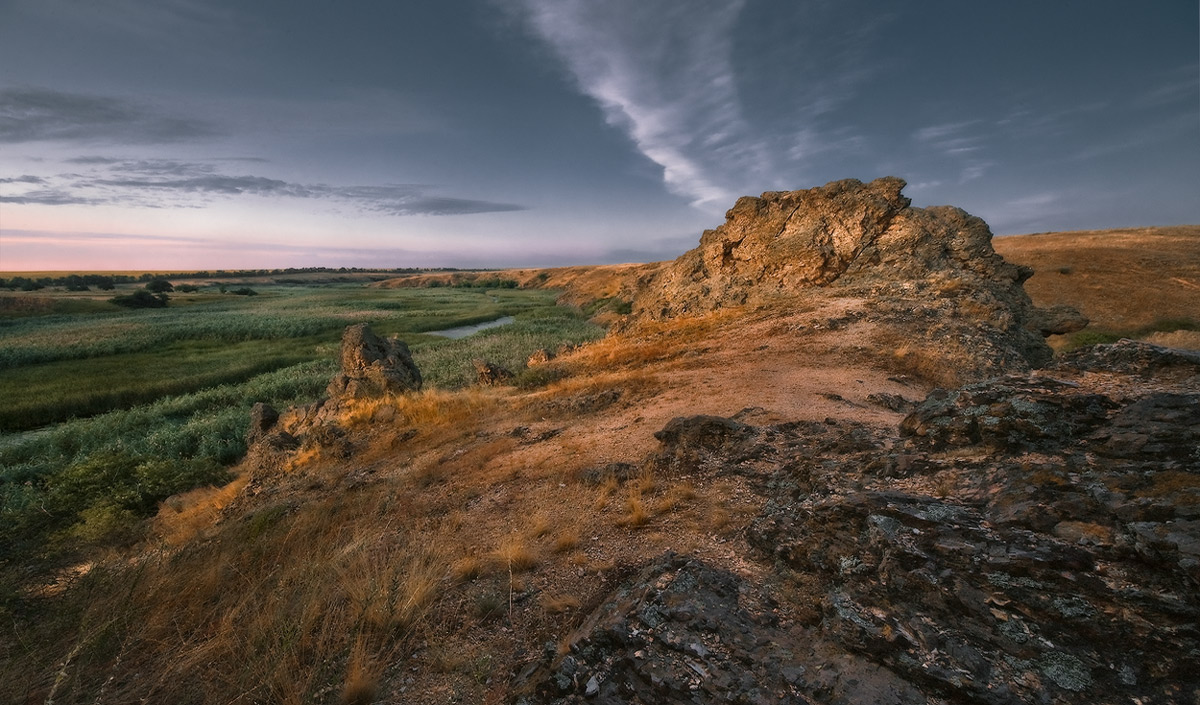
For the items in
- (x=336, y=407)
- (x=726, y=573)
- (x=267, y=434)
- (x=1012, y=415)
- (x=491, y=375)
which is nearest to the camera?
(x=726, y=573)

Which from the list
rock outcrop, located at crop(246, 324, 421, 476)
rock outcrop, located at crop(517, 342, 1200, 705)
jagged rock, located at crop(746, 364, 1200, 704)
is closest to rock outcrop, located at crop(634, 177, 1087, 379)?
jagged rock, located at crop(746, 364, 1200, 704)

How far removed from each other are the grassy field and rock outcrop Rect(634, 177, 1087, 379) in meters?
8.35

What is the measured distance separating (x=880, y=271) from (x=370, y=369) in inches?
703

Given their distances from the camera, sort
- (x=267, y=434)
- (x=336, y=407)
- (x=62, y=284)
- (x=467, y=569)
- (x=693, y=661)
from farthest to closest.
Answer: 1. (x=62, y=284)
2. (x=336, y=407)
3. (x=267, y=434)
4. (x=467, y=569)
5. (x=693, y=661)

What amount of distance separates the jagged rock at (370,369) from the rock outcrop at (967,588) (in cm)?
1457

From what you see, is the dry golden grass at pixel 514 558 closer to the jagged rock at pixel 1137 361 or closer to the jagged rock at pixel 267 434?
the jagged rock at pixel 1137 361

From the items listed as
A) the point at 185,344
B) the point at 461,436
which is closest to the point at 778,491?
the point at 461,436

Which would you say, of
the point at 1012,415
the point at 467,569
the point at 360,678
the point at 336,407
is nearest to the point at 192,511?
the point at 336,407

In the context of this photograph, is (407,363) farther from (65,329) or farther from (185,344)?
(65,329)

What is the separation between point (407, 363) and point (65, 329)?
44369 mm

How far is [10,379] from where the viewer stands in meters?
24.7

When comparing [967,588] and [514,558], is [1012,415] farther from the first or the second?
[514,558]

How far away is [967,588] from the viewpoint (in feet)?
10.3

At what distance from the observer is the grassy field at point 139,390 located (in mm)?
10866
